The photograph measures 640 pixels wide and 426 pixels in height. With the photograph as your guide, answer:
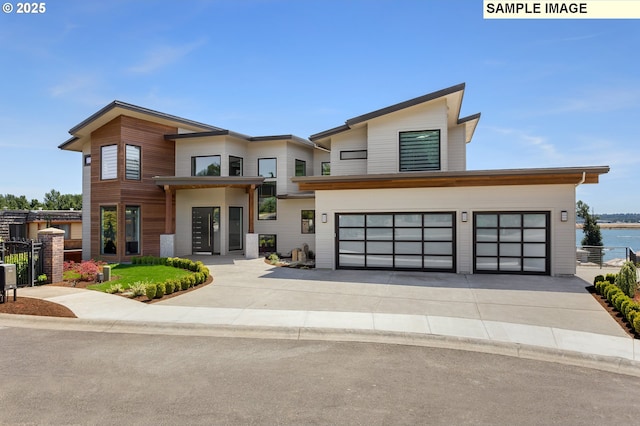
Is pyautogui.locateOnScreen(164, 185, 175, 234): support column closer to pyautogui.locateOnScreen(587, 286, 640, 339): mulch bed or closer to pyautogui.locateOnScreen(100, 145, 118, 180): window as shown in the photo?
pyautogui.locateOnScreen(100, 145, 118, 180): window

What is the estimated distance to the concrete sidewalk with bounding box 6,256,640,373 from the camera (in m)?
7.65

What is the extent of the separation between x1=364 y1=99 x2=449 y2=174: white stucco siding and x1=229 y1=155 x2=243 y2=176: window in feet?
28.7

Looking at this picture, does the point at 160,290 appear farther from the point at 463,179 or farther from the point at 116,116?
the point at 116,116

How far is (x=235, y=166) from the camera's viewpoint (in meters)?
23.6

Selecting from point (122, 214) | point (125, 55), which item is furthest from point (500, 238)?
point (122, 214)

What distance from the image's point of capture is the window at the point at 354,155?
20.0m

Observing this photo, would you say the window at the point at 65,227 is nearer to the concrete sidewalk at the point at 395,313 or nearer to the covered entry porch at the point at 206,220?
the covered entry porch at the point at 206,220

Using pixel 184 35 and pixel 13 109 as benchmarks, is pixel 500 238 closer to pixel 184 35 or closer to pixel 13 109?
pixel 184 35

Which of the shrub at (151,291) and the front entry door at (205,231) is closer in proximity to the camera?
the shrub at (151,291)

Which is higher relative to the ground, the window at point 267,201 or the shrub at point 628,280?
the window at point 267,201

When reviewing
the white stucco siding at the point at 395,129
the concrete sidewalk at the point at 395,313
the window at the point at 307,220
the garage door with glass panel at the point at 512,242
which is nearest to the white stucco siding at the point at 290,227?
the window at the point at 307,220

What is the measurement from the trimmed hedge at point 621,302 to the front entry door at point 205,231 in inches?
724

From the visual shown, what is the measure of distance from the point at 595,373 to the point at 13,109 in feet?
89.8

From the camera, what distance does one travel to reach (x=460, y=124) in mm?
20594
